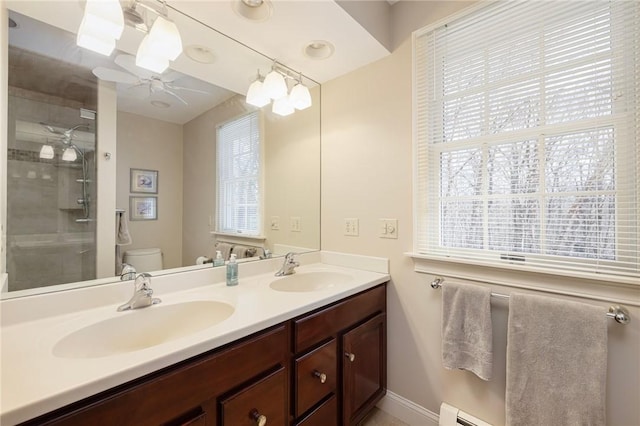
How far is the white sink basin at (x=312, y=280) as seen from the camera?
162 centimetres

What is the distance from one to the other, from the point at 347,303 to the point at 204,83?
1.40m

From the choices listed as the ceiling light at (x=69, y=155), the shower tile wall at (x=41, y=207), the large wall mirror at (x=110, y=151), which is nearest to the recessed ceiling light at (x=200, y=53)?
the large wall mirror at (x=110, y=151)

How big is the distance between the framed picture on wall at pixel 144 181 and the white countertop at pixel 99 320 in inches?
16.6

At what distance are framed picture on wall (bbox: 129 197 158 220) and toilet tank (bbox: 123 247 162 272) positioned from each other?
0.51ft

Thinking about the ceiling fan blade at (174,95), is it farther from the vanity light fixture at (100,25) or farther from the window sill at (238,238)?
the window sill at (238,238)

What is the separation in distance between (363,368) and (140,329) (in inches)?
43.0

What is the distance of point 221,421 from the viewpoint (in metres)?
0.82

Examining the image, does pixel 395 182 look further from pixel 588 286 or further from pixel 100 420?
pixel 100 420

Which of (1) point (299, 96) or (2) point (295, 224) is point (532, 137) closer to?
(1) point (299, 96)

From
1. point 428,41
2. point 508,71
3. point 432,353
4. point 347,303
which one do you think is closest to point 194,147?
point 347,303

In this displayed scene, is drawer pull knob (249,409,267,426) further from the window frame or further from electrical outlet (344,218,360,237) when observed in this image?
electrical outlet (344,218,360,237)

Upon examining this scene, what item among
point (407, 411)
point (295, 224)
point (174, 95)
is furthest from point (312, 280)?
point (174, 95)

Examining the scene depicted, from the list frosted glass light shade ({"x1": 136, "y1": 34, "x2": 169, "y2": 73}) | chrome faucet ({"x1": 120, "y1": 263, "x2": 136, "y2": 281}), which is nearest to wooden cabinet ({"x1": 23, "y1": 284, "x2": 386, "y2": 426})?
chrome faucet ({"x1": 120, "y1": 263, "x2": 136, "y2": 281})

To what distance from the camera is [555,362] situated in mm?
1077
